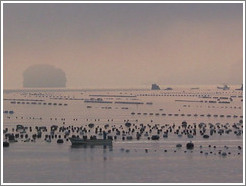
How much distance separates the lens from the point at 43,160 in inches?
2295

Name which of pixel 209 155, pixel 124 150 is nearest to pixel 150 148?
pixel 124 150

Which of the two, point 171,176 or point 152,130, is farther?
point 152,130

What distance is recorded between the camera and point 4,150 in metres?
66.1

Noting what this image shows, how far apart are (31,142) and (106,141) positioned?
9.75 meters

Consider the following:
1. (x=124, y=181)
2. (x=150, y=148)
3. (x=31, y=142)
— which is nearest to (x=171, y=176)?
(x=124, y=181)

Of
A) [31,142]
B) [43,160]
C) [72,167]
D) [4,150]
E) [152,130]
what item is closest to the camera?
[72,167]

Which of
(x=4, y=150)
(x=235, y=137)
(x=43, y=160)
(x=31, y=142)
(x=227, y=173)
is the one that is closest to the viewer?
(x=227, y=173)

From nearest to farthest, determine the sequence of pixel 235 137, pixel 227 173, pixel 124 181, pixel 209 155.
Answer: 1. pixel 124 181
2. pixel 227 173
3. pixel 209 155
4. pixel 235 137

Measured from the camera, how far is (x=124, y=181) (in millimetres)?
46000

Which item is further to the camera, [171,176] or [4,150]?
[4,150]

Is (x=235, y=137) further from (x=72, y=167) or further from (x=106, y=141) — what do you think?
(x=72, y=167)

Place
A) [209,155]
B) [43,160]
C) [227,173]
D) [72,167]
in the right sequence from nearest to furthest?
[227,173], [72,167], [43,160], [209,155]

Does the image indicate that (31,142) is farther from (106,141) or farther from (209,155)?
(209,155)

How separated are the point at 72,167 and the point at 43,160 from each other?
478cm
